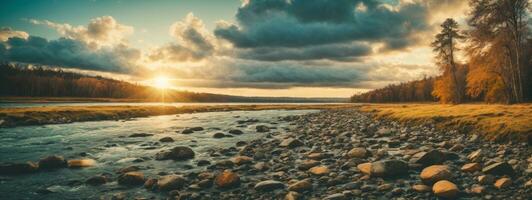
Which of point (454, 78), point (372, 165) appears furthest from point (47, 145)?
point (454, 78)

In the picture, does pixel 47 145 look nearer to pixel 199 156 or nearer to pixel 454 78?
pixel 199 156

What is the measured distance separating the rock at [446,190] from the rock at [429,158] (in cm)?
293

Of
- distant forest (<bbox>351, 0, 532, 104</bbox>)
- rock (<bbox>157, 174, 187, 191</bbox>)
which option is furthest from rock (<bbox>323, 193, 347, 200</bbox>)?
distant forest (<bbox>351, 0, 532, 104</bbox>)

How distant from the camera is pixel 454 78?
50.0 metres

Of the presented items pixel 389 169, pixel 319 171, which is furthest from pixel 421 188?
pixel 319 171

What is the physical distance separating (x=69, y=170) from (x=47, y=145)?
9.52 m

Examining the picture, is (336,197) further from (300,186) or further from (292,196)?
(300,186)

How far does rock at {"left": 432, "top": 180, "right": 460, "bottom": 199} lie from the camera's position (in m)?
7.38

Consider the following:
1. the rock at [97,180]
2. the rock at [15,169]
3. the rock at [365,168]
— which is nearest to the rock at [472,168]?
the rock at [365,168]

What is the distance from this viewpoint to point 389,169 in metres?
9.52

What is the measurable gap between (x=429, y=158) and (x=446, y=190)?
3688 millimetres

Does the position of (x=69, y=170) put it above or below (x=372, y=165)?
below

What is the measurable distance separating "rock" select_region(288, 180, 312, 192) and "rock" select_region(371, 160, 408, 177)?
2197 millimetres

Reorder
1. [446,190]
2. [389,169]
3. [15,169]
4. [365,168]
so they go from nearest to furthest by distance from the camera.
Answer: [446,190] < [389,169] < [365,168] < [15,169]
